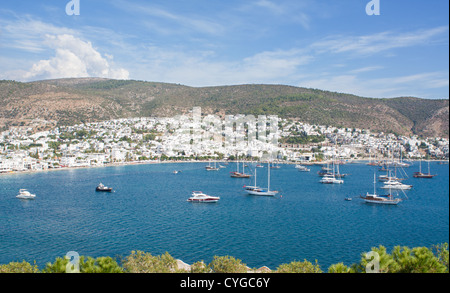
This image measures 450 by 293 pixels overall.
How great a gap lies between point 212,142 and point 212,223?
155 ft

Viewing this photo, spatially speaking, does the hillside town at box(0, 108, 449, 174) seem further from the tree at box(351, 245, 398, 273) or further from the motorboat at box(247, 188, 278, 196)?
the tree at box(351, 245, 398, 273)

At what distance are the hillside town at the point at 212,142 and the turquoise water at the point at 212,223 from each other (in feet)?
69.3

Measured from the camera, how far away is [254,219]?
1964 centimetres

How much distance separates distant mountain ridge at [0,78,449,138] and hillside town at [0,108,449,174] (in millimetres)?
3432

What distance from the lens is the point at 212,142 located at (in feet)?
214

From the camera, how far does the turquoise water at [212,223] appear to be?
13852 mm

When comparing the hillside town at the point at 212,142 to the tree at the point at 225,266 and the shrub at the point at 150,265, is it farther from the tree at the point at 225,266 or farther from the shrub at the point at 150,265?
the tree at the point at 225,266

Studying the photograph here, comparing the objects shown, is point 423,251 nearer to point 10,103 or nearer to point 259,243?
point 259,243

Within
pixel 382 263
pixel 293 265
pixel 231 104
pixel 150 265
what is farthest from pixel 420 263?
pixel 231 104

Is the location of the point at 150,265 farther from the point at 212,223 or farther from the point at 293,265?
the point at 212,223

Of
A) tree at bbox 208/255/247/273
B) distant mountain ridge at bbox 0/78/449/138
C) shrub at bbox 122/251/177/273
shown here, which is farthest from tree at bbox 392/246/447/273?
distant mountain ridge at bbox 0/78/449/138

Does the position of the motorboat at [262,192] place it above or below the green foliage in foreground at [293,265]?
below

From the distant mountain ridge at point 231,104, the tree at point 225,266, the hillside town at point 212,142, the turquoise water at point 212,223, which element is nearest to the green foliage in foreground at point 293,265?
the tree at point 225,266
